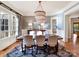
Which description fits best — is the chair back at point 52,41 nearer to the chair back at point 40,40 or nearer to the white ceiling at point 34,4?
the chair back at point 40,40

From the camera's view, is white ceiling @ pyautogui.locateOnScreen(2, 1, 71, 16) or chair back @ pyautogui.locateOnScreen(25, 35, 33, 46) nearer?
chair back @ pyautogui.locateOnScreen(25, 35, 33, 46)

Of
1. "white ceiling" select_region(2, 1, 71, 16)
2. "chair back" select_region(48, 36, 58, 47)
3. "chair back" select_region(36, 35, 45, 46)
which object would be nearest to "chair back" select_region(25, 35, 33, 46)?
"chair back" select_region(36, 35, 45, 46)

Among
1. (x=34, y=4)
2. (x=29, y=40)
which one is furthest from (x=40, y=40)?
(x=34, y=4)

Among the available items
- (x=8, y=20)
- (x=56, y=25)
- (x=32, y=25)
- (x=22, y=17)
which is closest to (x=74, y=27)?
(x=56, y=25)

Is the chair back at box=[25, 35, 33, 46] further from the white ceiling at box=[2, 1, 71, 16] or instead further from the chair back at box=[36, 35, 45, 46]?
the white ceiling at box=[2, 1, 71, 16]

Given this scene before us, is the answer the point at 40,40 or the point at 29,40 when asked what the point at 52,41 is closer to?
the point at 40,40

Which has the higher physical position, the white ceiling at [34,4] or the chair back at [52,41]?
the white ceiling at [34,4]

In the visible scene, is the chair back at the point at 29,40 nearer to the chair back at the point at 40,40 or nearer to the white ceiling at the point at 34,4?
the chair back at the point at 40,40

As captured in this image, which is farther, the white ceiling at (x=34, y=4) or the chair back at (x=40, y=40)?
the white ceiling at (x=34, y=4)

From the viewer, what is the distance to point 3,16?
7148 mm

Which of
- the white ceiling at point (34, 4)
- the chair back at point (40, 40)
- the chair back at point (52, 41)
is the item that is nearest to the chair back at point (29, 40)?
the chair back at point (40, 40)

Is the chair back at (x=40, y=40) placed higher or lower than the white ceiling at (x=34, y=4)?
lower

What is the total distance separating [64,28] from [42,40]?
13.7 ft

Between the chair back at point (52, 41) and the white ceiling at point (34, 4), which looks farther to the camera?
the white ceiling at point (34, 4)
